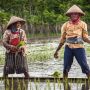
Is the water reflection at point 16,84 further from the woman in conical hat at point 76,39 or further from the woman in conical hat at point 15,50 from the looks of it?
the woman in conical hat at point 76,39

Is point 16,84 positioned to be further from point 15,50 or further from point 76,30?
point 76,30

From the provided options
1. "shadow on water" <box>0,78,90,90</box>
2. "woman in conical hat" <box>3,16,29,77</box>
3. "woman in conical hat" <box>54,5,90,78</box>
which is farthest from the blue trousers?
"woman in conical hat" <box>3,16,29,77</box>

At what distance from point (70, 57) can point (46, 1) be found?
47.5 m

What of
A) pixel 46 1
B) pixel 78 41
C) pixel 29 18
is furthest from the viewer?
pixel 46 1

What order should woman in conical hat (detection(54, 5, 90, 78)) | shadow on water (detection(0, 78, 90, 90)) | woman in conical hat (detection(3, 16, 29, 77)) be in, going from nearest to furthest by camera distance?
shadow on water (detection(0, 78, 90, 90)), woman in conical hat (detection(54, 5, 90, 78)), woman in conical hat (detection(3, 16, 29, 77))

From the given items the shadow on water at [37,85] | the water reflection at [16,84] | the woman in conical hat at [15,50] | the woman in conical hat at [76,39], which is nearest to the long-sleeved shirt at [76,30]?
the woman in conical hat at [76,39]

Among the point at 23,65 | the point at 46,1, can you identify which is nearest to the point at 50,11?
the point at 46,1

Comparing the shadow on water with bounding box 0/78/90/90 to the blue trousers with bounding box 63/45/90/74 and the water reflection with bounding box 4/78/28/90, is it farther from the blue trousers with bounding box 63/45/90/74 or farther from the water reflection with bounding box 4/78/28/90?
the blue trousers with bounding box 63/45/90/74

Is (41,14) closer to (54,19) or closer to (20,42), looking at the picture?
(54,19)

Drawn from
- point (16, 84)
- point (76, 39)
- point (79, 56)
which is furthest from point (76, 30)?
point (16, 84)

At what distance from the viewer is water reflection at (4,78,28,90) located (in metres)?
9.37

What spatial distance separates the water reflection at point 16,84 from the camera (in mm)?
9368

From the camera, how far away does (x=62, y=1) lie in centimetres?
5872

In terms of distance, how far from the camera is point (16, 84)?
384 inches
